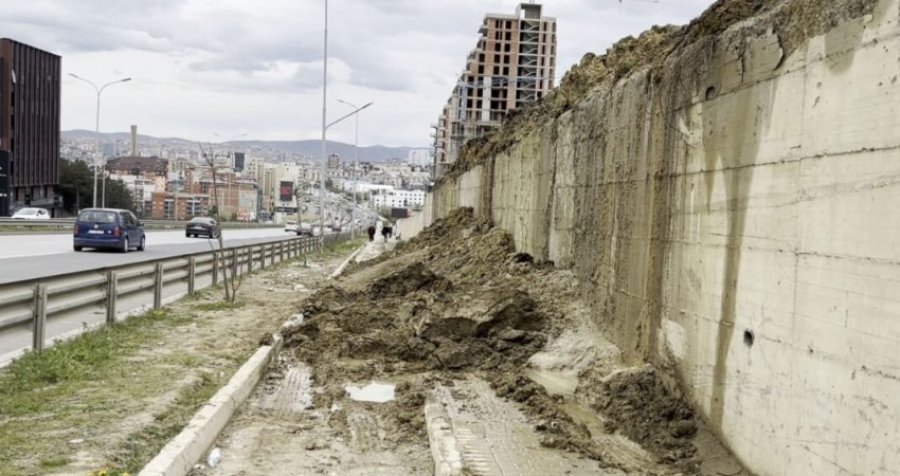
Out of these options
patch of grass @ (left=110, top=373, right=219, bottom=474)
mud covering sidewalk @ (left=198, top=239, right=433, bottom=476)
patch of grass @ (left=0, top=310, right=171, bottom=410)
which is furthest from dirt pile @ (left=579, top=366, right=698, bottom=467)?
patch of grass @ (left=0, top=310, right=171, bottom=410)

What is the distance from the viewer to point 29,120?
222 feet

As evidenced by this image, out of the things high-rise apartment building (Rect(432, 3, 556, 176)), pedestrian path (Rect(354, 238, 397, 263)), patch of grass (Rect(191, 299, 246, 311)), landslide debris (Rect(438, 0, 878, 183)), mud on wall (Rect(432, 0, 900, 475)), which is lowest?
pedestrian path (Rect(354, 238, 397, 263))

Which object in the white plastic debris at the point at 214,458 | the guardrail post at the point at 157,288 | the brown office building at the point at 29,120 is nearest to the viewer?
the white plastic debris at the point at 214,458

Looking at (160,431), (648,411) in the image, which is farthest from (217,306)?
(648,411)

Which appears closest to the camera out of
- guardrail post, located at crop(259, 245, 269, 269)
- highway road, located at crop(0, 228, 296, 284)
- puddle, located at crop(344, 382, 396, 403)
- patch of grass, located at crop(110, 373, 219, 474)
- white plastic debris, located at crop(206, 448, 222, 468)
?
patch of grass, located at crop(110, 373, 219, 474)

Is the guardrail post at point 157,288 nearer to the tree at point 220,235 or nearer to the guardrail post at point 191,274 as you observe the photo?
the tree at point 220,235

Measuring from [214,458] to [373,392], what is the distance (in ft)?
9.05

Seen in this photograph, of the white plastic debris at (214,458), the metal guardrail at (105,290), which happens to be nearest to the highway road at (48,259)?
the metal guardrail at (105,290)

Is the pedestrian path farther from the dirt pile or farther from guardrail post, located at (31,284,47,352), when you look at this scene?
the dirt pile

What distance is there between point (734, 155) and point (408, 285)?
861 centimetres

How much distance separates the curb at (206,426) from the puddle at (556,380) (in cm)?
294

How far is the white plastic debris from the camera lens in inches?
228

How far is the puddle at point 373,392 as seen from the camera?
8188 mm

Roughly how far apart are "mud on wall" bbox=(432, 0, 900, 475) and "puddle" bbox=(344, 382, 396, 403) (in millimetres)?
2472
